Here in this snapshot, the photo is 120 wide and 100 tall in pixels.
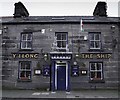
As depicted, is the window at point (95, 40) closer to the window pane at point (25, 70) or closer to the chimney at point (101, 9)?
the chimney at point (101, 9)

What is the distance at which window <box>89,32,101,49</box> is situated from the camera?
21172mm

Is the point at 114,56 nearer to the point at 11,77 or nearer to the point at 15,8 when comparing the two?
the point at 11,77

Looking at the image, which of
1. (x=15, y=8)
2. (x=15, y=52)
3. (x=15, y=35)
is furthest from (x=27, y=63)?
(x=15, y=8)

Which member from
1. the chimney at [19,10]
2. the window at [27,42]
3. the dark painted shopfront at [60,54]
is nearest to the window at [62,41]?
the dark painted shopfront at [60,54]

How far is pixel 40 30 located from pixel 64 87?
223 inches

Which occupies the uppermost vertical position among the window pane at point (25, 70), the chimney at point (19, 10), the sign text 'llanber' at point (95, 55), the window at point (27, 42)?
the chimney at point (19, 10)

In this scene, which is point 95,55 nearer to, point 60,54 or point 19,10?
point 60,54

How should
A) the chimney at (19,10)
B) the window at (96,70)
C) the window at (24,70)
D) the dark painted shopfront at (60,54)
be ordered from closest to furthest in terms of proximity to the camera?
the dark painted shopfront at (60,54)
the window at (96,70)
the window at (24,70)
the chimney at (19,10)

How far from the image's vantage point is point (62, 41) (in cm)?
2117

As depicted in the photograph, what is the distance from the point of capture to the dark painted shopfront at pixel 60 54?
20438mm

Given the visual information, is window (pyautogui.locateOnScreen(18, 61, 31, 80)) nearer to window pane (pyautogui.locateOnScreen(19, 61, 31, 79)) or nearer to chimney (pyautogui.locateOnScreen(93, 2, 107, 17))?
window pane (pyautogui.locateOnScreen(19, 61, 31, 79))

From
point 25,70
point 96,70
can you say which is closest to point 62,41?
point 96,70

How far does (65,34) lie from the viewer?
21.4 meters

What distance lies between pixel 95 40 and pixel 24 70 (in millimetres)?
7018
